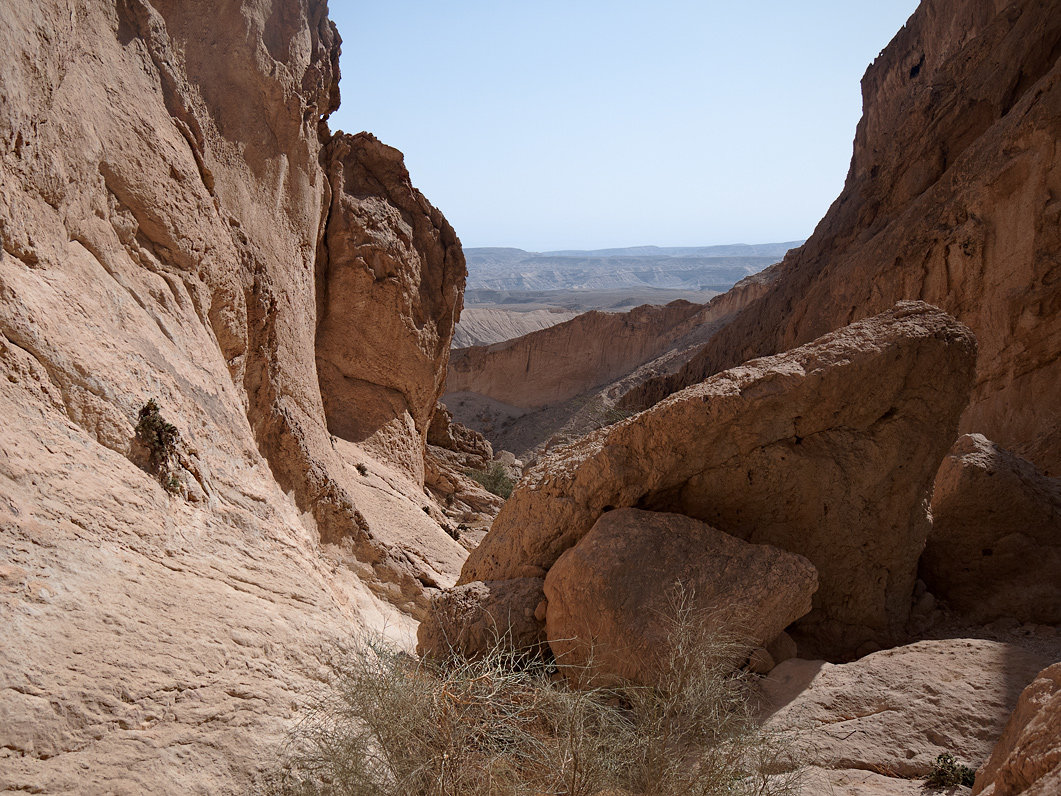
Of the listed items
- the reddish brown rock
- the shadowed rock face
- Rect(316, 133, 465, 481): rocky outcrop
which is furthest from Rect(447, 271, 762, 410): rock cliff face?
the shadowed rock face

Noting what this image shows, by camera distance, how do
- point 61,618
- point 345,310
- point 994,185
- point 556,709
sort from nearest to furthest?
point 61,618 < point 556,709 < point 345,310 < point 994,185

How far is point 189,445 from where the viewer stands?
190 inches

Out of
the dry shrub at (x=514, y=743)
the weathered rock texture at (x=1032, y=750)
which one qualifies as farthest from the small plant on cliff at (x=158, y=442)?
the weathered rock texture at (x=1032, y=750)

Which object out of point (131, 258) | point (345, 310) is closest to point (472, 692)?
point (131, 258)

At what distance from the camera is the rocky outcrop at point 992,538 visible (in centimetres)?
611

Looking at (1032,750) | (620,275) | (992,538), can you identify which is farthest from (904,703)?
(620,275)

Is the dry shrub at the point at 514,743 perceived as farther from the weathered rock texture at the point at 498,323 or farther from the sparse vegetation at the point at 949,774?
the weathered rock texture at the point at 498,323

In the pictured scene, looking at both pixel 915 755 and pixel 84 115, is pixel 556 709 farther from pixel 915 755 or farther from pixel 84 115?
pixel 84 115

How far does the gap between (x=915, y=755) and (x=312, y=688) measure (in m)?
3.08

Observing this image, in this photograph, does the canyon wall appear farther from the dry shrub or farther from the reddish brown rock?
the dry shrub

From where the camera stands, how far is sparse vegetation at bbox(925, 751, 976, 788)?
352cm

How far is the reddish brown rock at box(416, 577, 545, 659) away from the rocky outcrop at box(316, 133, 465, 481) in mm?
5688

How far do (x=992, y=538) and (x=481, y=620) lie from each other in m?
4.47

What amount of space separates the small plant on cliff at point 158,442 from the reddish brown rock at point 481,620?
76.3 inches
